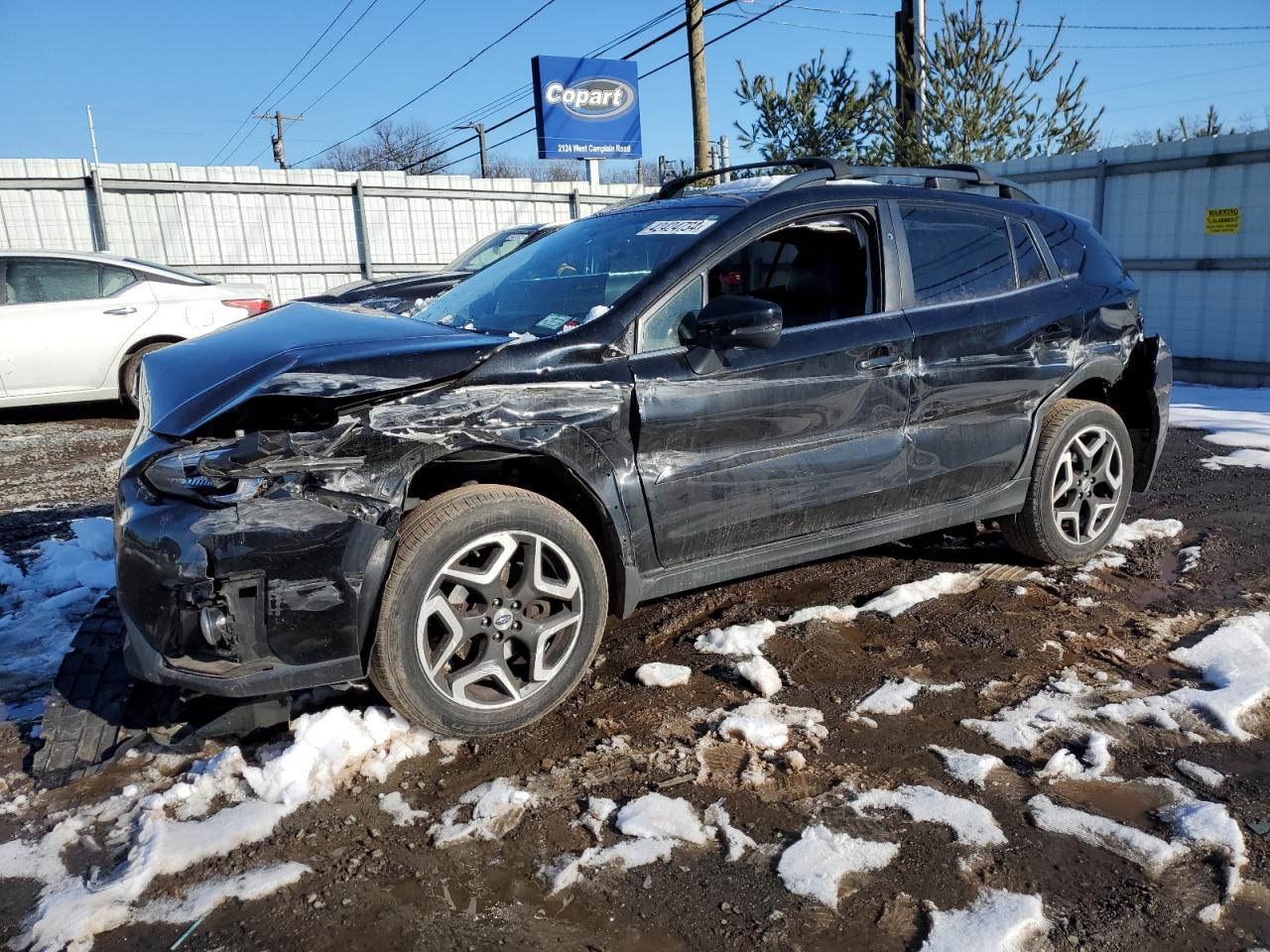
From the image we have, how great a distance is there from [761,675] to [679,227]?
1.76 metres

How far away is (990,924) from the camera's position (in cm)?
222

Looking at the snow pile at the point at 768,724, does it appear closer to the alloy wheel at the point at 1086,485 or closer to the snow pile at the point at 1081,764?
the snow pile at the point at 1081,764

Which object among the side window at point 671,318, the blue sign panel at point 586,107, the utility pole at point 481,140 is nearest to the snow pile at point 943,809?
the side window at point 671,318

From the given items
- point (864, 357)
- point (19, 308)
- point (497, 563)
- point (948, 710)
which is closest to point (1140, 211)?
point (864, 357)

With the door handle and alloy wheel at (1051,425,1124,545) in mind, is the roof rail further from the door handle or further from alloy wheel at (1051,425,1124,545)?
alloy wheel at (1051,425,1124,545)

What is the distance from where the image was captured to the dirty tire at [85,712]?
297cm

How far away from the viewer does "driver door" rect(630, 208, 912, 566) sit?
3.36 meters

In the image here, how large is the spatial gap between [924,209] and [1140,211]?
878 cm

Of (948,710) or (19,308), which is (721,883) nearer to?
(948,710)

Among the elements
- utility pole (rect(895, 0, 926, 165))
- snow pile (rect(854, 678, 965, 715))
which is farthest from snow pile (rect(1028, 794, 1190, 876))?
utility pole (rect(895, 0, 926, 165))

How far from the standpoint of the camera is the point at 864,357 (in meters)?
3.77

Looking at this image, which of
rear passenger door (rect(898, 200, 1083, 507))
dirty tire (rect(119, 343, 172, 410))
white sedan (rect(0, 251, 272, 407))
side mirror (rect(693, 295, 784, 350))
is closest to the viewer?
side mirror (rect(693, 295, 784, 350))

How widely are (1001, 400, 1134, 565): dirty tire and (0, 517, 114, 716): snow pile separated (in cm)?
418

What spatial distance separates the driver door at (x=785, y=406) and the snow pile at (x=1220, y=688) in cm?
119
